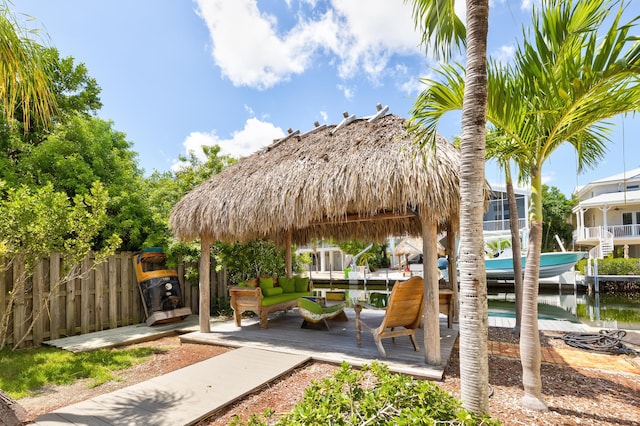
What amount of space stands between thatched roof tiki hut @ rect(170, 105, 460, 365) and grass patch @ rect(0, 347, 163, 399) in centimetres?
156

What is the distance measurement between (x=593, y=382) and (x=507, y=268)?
14.3 meters

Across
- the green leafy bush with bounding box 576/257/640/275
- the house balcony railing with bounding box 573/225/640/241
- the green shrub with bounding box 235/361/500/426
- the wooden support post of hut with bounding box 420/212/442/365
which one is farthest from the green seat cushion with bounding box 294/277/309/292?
the house balcony railing with bounding box 573/225/640/241

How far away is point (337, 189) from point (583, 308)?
12172 millimetres

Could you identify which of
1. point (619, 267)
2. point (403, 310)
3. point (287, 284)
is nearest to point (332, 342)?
point (403, 310)

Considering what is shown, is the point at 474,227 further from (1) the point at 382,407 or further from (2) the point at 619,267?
(2) the point at 619,267

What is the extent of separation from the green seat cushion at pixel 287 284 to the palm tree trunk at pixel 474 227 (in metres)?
6.43

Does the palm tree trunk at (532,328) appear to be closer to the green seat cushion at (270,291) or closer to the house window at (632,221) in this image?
the green seat cushion at (270,291)

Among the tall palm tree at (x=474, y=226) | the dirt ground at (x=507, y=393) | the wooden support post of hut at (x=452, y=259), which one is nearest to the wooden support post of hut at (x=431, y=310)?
the dirt ground at (x=507, y=393)

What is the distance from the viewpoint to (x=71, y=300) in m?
6.52

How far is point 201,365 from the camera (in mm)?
4727

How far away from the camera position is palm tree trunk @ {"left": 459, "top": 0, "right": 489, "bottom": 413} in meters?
2.37

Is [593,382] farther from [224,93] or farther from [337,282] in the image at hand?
[337,282]

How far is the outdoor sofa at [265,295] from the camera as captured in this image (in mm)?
6879

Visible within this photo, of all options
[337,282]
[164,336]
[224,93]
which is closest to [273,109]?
[224,93]
